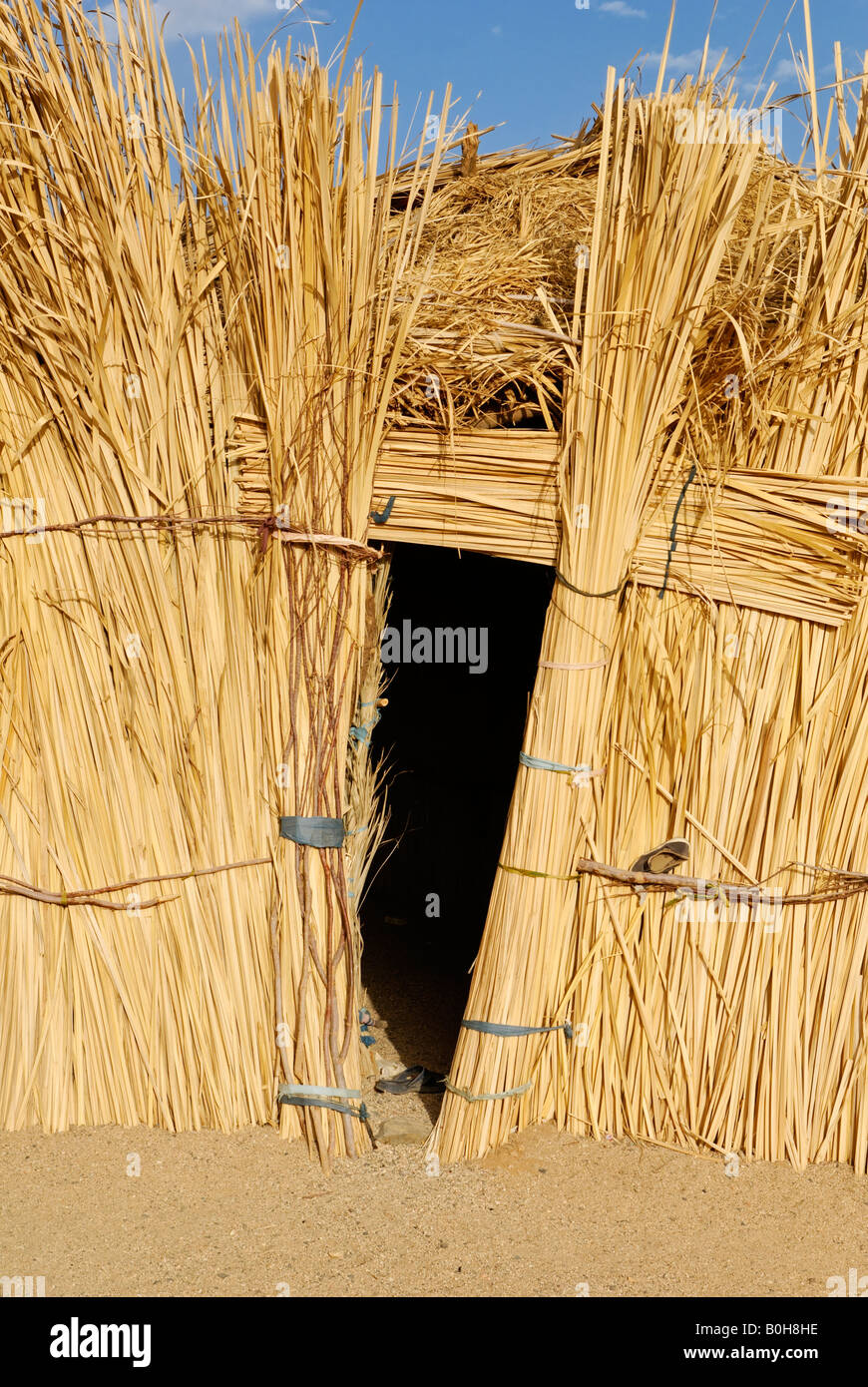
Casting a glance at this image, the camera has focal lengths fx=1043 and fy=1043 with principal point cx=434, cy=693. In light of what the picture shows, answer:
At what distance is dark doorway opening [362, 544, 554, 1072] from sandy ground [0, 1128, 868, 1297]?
1.25m

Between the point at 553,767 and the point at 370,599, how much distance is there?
58cm

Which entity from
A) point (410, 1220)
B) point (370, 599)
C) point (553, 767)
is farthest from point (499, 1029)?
point (370, 599)

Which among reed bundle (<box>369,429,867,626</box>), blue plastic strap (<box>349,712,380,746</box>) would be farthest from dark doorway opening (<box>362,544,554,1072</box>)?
reed bundle (<box>369,429,867,626</box>)

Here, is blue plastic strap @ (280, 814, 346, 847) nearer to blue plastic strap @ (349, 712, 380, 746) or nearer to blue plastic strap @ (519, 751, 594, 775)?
blue plastic strap @ (349, 712, 380, 746)

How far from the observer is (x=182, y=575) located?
2.31 metres

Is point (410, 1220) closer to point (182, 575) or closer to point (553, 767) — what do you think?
point (553, 767)

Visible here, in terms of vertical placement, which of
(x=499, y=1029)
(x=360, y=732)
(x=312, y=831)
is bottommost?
(x=499, y=1029)

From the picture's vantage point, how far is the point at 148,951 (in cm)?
243

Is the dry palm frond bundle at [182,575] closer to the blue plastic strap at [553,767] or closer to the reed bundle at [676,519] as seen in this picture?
the reed bundle at [676,519]

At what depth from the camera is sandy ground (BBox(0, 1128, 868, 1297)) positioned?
2.04 metres

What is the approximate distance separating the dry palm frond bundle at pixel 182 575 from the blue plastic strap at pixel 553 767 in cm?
43

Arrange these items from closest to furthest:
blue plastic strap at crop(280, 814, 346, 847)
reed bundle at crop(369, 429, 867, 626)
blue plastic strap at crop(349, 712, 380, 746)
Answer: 1. reed bundle at crop(369, 429, 867, 626)
2. blue plastic strap at crop(280, 814, 346, 847)
3. blue plastic strap at crop(349, 712, 380, 746)

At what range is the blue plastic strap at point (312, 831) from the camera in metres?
2.29

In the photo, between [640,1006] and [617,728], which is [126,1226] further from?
[617,728]
